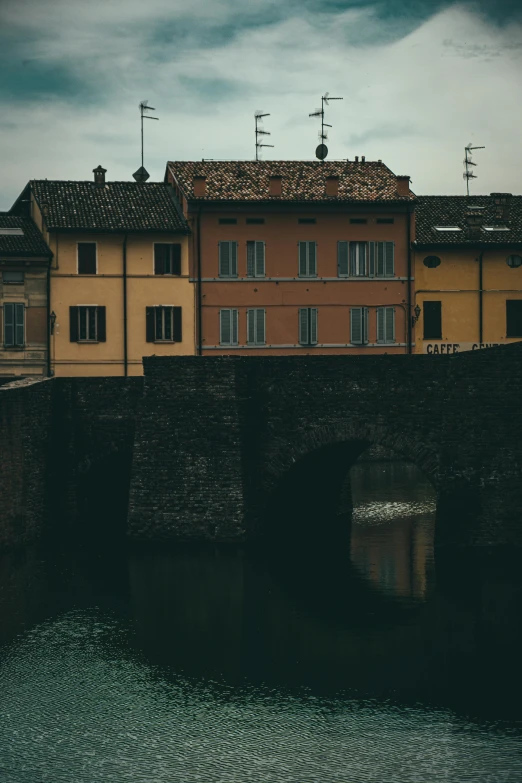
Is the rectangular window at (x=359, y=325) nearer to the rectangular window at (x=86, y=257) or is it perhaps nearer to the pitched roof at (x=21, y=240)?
the rectangular window at (x=86, y=257)

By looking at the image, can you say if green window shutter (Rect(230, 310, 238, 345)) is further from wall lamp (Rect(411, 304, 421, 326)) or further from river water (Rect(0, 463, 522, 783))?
river water (Rect(0, 463, 522, 783))

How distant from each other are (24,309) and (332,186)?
48.9 feet

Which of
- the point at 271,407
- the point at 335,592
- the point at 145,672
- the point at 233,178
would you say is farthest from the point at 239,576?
the point at 233,178

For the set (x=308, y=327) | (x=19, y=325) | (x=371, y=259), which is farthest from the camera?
(x=371, y=259)

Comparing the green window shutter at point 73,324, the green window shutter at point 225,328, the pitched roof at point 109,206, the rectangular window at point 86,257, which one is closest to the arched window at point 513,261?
the green window shutter at point 225,328

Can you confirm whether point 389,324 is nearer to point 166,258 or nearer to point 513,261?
point 513,261

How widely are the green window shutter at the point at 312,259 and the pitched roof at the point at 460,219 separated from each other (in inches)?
190

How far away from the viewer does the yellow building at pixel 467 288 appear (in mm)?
56656

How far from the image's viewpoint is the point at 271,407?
3672 centimetres

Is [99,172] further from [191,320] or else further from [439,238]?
[439,238]

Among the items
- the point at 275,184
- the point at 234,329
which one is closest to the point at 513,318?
the point at 275,184

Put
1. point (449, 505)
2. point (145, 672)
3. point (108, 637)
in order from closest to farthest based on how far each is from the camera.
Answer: point (145, 672), point (108, 637), point (449, 505)

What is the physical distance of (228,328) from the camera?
55.2 metres

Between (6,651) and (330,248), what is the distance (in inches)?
1270
